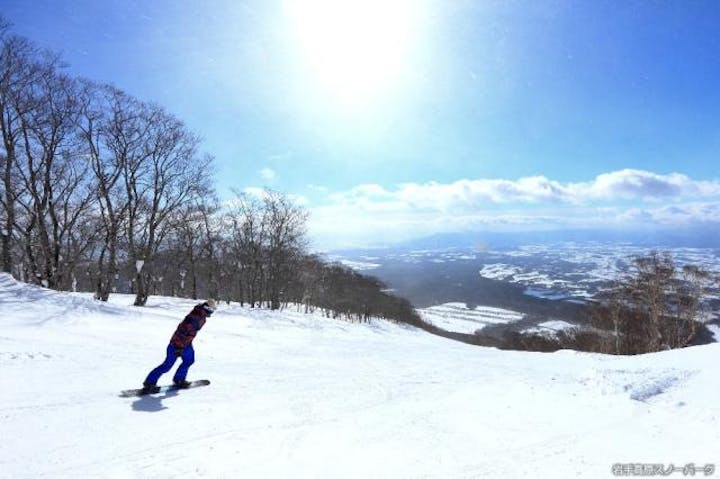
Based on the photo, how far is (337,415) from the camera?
22.3ft

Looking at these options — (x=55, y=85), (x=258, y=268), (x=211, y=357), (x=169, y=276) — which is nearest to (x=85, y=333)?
(x=211, y=357)

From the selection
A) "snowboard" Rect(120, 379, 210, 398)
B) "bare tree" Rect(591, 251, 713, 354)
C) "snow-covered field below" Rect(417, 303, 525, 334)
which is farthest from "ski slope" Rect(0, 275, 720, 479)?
"snow-covered field below" Rect(417, 303, 525, 334)

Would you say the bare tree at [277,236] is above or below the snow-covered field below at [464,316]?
above

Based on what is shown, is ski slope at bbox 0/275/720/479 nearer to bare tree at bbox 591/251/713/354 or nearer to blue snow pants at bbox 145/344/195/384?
blue snow pants at bbox 145/344/195/384

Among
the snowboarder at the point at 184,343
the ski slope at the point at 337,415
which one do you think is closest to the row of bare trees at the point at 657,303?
the ski slope at the point at 337,415

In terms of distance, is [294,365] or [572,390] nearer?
[572,390]

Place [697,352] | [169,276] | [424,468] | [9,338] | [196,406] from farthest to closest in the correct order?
[169,276]
[697,352]
[9,338]
[196,406]
[424,468]

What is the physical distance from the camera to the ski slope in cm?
497

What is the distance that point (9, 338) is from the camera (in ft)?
32.2

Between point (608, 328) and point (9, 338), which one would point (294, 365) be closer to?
point (9, 338)

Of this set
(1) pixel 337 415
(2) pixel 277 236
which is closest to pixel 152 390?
(1) pixel 337 415

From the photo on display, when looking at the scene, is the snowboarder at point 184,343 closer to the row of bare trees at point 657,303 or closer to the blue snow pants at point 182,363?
the blue snow pants at point 182,363

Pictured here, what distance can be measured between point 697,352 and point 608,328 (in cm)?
3065

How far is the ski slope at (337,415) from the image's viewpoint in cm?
497
